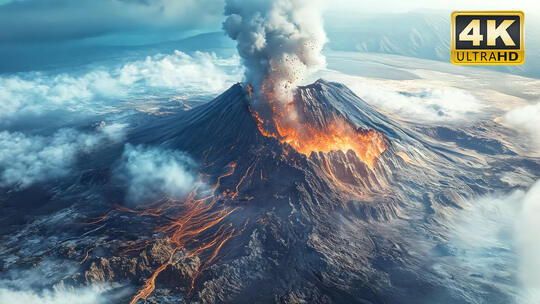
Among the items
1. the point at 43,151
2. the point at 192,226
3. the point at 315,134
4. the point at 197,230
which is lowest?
the point at 197,230

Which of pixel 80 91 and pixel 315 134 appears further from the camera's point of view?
pixel 80 91

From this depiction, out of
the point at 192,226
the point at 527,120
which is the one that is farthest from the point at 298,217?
the point at 527,120

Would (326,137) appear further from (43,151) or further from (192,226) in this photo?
(43,151)

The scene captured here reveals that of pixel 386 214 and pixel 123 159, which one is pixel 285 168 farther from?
pixel 123 159

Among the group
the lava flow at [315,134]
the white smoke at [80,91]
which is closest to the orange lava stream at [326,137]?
the lava flow at [315,134]

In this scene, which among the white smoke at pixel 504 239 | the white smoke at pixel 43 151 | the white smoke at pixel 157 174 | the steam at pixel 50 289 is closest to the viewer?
the steam at pixel 50 289

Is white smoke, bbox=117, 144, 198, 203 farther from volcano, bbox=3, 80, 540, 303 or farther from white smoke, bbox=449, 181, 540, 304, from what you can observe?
white smoke, bbox=449, 181, 540, 304

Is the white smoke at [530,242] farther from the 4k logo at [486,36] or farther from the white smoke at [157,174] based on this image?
the white smoke at [157,174]
